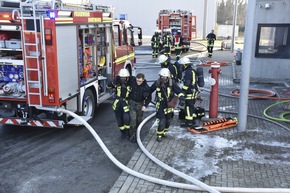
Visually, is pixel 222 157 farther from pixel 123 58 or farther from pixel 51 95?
pixel 123 58

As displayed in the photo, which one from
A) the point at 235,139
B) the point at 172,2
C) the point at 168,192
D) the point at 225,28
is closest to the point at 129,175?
the point at 168,192

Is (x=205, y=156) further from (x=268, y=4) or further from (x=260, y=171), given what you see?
(x=268, y=4)

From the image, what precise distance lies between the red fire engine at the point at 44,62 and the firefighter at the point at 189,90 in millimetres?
2159

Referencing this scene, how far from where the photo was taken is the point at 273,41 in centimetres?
1216

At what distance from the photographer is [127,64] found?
35.0 feet

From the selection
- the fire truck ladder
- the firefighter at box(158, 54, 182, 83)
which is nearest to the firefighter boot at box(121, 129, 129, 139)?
the fire truck ladder

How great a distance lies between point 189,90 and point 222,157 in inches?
73.7

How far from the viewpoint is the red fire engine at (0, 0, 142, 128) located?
5.96m

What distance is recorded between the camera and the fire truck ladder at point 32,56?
5910 millimetres

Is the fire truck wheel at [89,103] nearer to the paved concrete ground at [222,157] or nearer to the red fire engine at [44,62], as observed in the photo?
the red fire engine at [44,62]

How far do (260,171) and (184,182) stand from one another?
1.28 meters

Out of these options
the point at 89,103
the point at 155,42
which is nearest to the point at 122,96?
the point at 89,103

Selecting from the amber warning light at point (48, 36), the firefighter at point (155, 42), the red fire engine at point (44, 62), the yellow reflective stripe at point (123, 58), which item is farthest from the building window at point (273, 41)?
the amber warning light at point (48, 36)

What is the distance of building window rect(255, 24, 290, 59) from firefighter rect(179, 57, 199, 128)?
6.07 m
